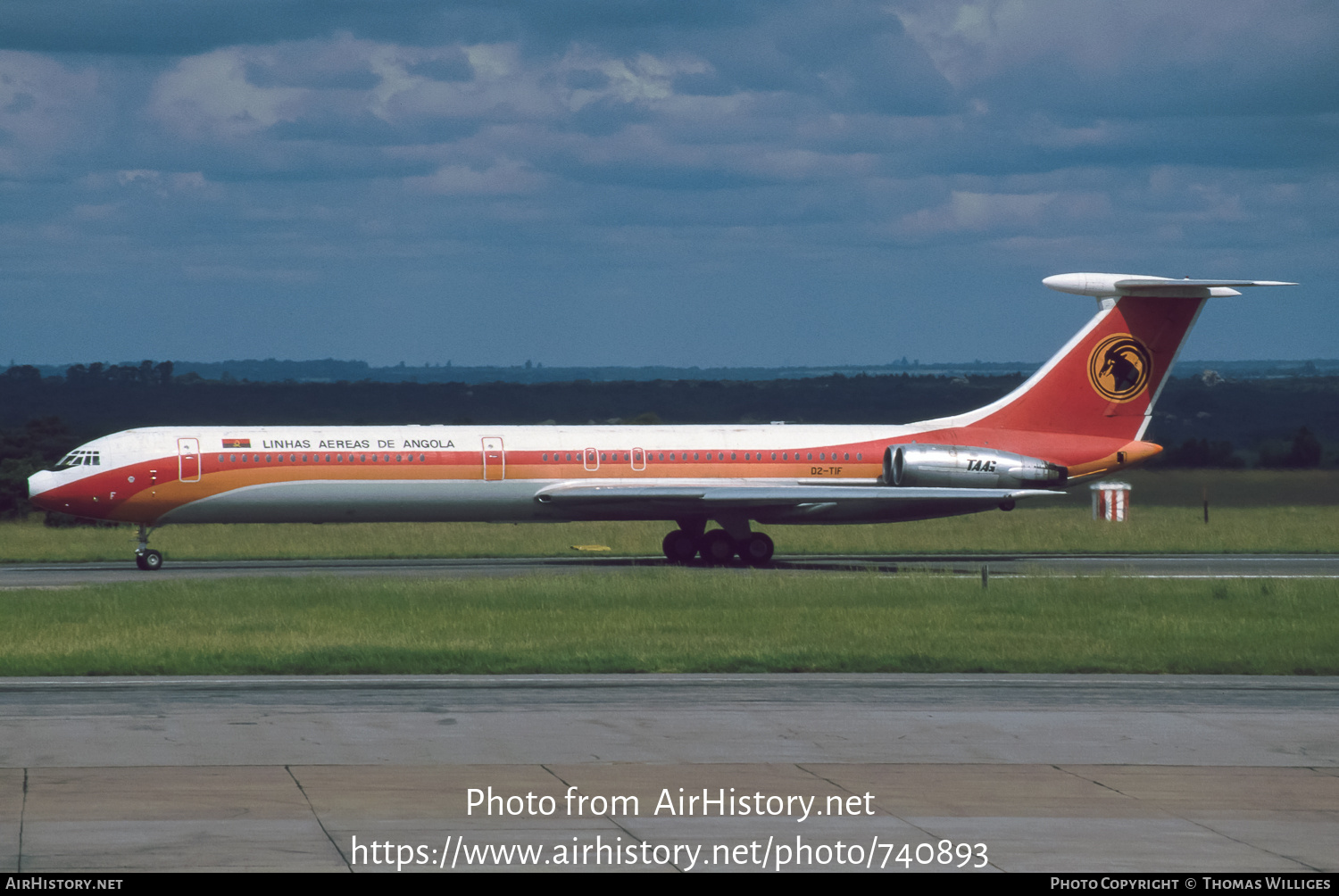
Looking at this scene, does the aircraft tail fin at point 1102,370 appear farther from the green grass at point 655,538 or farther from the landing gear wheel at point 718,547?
the landing gear wheel at point 718,547

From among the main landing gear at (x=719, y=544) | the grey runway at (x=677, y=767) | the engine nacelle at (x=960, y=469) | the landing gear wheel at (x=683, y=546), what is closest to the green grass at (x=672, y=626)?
the grey runway at (x=677, y=767)

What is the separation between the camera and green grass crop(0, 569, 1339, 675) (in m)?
20.2

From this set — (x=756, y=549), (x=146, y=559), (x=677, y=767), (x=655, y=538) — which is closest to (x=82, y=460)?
(x=146, y=559)

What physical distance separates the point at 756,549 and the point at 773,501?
1.72m

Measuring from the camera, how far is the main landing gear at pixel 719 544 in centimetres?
3825

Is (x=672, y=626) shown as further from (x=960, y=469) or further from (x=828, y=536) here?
(x=828, y=536)

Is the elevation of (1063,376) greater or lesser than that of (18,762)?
greater

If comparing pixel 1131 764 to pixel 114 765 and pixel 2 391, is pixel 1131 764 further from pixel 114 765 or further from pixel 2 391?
pixel 2 391

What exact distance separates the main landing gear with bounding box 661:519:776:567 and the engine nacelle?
3.72 meters

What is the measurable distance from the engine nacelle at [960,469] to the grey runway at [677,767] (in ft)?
64.0

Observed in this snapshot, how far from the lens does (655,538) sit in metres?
48.3
